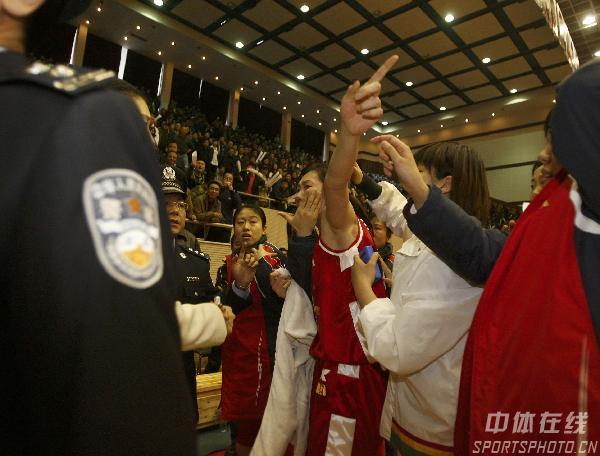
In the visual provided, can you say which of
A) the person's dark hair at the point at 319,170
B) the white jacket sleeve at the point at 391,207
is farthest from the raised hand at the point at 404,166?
the person's dark hair at the point at 319,170

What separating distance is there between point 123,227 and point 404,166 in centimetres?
92

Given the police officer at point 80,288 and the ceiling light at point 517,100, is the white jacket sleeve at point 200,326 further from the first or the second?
the ceiling light at point 517,100

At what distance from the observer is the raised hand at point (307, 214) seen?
1.93 m

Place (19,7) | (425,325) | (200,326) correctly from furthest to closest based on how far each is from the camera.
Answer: (425,325), (200,326), (19,7)

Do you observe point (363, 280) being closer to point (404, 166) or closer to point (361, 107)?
point (404, 166)

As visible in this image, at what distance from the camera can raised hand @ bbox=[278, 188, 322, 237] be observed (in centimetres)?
193

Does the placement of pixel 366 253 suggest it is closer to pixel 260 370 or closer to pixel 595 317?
pixel 595 317

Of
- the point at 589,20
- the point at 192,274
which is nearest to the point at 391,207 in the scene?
the point at 192,274

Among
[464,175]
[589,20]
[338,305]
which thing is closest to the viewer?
[464,175]

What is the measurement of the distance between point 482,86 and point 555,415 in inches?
589

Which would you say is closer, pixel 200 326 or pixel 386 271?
pixel 200 326

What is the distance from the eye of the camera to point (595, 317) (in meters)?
0.81

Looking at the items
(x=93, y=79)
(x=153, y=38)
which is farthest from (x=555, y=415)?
(x=153, y=38)

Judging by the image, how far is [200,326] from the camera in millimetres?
957
